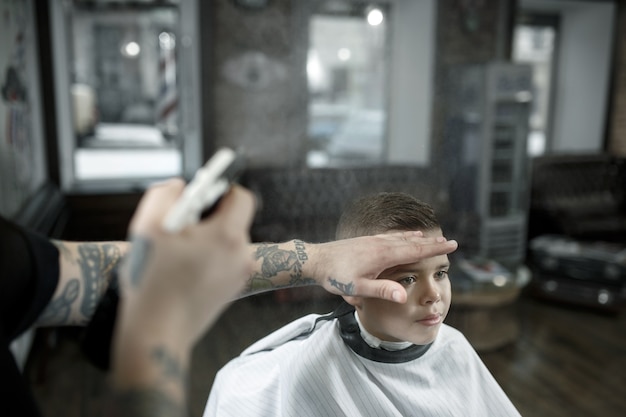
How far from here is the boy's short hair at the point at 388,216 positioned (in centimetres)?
87

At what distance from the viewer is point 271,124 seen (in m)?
5.05

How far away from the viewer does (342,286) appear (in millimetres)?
862

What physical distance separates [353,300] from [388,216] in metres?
0.15

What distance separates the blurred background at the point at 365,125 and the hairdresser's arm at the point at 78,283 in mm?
1603

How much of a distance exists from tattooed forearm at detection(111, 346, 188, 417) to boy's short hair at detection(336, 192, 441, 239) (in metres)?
0.49

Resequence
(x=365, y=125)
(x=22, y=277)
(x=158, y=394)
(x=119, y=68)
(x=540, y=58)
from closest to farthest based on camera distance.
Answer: (x=158, y=394) → (x=22, y=277) → (x=119, y=68) → (x=365, y=125) → (x=540, y=58)

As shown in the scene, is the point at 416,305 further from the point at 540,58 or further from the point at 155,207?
the point at 540,58

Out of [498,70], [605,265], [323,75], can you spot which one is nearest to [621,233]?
[605,265]

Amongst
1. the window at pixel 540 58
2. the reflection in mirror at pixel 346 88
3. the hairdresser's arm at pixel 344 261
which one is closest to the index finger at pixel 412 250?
the hairdresser's arm at pixel 344 261

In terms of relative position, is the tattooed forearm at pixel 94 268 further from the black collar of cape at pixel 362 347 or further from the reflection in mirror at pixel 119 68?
the reflection in mirror at pixel 119 68

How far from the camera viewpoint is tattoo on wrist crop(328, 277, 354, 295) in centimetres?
84

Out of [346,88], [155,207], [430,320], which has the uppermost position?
[346,88]

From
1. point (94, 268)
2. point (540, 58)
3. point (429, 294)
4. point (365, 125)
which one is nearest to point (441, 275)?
point (429, 294)

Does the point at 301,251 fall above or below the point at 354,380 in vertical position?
above
